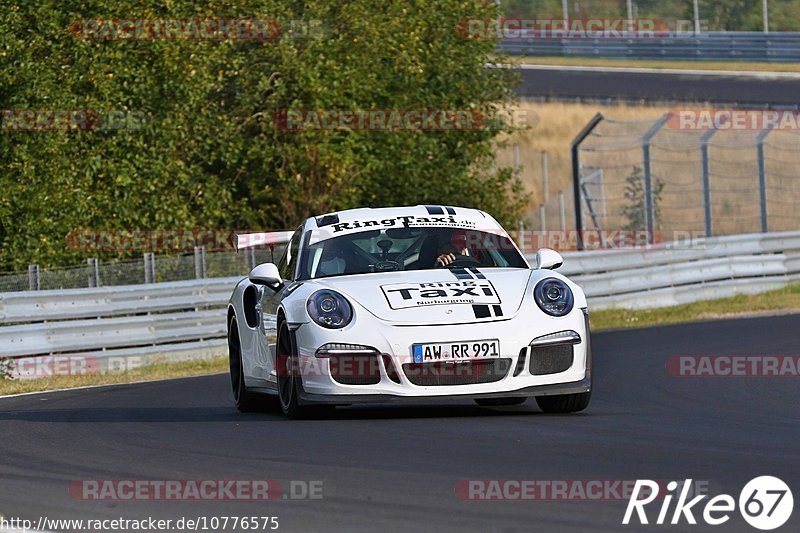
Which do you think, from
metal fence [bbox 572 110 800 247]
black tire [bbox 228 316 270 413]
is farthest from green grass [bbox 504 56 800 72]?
black tire [bbox 228 316 270 413]

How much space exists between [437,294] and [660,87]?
33.9 m

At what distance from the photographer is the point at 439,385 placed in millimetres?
9266

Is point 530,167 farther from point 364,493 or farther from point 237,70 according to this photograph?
point 364,493

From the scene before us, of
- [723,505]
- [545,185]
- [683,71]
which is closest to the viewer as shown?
[723,505]

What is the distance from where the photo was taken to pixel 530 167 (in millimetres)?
40812

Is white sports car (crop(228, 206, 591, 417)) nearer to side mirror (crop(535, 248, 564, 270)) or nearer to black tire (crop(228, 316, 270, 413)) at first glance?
side mirror (crop(535, 248, 564, 270))

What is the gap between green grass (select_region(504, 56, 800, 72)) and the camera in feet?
143

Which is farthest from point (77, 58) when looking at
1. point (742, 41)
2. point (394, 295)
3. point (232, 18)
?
point (742, 41)

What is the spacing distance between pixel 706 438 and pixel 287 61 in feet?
60.1

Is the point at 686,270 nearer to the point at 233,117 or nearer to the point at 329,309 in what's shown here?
the point at 233,117

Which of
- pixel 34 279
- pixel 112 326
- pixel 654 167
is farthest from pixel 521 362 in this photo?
pixel 654 167

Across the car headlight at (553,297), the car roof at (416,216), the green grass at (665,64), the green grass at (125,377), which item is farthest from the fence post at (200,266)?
the green grass at (665,64)

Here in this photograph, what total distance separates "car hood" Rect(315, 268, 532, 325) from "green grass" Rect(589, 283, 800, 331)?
11.5 meters

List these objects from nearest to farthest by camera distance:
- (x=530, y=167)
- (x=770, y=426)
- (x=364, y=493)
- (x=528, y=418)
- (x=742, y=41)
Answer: (x=364, y=493)
(x=770, y=426)
(x=528, y=418)
(x=530, y=167)
(x=742, y=41)
